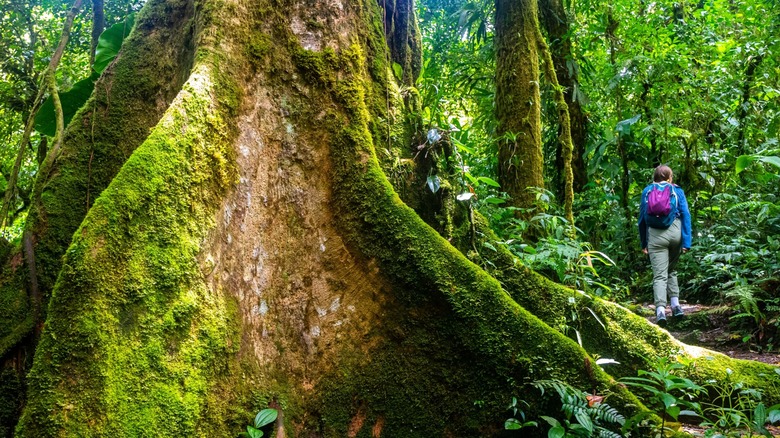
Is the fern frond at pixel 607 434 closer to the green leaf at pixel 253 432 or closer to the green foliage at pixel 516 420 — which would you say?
the green foliage at pixel 516 420

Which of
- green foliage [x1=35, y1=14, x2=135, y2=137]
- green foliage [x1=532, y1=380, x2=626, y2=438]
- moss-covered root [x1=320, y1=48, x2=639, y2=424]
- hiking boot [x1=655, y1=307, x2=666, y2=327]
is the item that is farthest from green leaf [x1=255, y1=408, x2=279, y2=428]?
hiking boot [x1=655, y1=307, x2=666, y2=327]

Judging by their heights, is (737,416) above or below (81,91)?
below

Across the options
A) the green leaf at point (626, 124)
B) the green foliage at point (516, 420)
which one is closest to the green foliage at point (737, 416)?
the green foliage at point (516, 420)

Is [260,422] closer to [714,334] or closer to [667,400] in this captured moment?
[667,400]

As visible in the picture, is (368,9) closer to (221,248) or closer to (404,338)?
(221,248)

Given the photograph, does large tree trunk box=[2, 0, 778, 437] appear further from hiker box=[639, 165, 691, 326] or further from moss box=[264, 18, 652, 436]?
hiker box=[639, 165, 691, 326]

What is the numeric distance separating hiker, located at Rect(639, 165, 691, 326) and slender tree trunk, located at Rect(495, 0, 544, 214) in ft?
5.97

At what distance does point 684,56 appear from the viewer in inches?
364

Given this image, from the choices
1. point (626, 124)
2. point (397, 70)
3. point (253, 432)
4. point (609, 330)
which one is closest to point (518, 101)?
point (397, 70)

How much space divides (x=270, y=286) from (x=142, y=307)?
78 cm

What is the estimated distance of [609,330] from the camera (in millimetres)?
3900

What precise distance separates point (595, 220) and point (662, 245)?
3294mm

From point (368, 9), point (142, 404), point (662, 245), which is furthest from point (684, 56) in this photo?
point (142, 404)

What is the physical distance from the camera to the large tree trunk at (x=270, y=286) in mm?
2320
